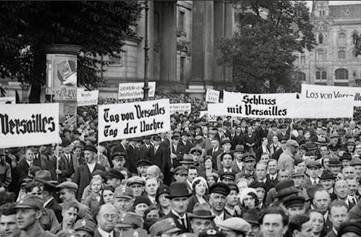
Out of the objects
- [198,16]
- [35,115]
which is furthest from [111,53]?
[198,16]

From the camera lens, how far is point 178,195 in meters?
8.34

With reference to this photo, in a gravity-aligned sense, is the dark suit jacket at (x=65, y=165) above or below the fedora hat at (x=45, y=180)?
below

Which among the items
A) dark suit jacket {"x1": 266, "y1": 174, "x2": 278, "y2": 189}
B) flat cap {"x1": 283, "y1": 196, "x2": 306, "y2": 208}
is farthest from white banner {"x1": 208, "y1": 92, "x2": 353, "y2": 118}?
flat cap {"x1": 283, "y1": 196, "x2": 306, "y2": 208}

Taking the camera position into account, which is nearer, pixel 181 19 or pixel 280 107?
pixel 280 107

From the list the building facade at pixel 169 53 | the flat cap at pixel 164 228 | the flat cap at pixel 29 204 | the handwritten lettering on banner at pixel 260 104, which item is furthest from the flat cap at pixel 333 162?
the building facade at pixel 169 53

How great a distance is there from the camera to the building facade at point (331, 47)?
14125 centimetres

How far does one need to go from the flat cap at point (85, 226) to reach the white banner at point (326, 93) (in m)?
13.1

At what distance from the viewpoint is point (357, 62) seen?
456 feet

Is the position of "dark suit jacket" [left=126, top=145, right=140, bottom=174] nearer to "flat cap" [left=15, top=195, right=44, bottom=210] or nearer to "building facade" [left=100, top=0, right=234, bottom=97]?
"flat cap" [left=15, top=195, right=44, bottom=210]

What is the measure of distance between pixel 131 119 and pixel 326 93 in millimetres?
8982

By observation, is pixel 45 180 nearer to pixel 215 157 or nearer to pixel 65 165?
A: pixel 65 165

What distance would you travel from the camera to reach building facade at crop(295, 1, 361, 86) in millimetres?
141250

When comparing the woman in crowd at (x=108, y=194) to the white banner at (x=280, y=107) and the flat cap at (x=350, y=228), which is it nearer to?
the flat cap at (x=350, y=228)

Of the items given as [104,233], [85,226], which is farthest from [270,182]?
[85,226]
